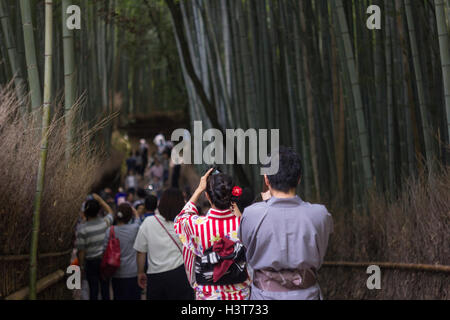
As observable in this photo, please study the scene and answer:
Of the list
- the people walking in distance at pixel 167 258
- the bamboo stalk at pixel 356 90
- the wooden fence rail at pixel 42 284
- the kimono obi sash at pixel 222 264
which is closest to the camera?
the kimono obi sash at pixel 222 264

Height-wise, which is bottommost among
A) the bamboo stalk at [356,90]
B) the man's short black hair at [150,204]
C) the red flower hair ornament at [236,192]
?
the red flower hair ornament at [236,192]

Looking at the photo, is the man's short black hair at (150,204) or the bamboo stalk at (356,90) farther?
the man's short black hair at (150,204)

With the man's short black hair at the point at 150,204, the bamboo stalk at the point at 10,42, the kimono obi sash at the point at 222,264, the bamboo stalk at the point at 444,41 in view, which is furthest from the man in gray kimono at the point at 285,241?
the man's short black hair at the point at 150,204

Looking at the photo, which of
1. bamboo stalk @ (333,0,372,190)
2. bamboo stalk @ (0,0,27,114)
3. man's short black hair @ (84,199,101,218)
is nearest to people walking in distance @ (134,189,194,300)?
man's short black hair @ (84,199,101,218)

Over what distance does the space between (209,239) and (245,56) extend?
3.11 meters

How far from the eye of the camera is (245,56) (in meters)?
5.16

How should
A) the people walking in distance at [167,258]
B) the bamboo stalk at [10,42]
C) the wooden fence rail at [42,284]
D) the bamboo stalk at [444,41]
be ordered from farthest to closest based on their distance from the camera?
the bamboo stalk at [10,42] → the people walking in distance at [167,258] → the bamboo stalk at [444,41] → the wooden fence rail at [42,284]

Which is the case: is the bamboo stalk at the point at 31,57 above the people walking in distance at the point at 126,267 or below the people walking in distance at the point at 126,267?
above

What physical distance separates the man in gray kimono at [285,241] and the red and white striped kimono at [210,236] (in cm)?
25

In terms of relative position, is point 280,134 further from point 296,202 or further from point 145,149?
point 145,149

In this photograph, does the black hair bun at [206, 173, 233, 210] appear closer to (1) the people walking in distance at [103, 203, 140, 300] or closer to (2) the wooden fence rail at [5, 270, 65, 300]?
(2) the wooden fence rail at [5, 270, 65, 300]

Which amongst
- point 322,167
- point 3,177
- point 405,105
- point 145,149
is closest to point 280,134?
point 322,167

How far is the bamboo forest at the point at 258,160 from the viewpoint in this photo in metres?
2.28

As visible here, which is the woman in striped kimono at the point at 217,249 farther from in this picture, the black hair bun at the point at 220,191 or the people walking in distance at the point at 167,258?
the people walking in distance at the point at 167,258
